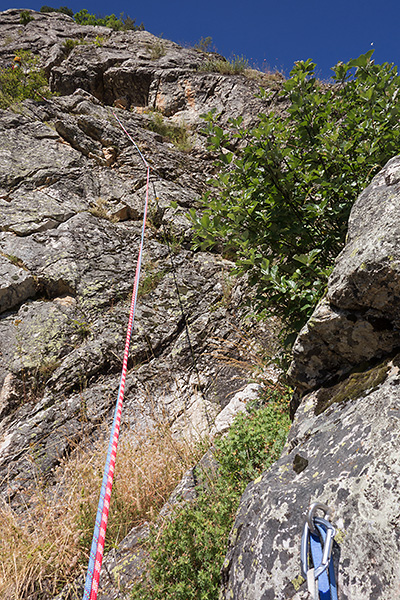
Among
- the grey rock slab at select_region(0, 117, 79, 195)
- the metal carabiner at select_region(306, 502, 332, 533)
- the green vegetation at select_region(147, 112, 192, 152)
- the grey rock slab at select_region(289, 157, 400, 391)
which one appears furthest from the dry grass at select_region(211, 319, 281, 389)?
the green vegetation at select_region(147, 112, 192, 152)

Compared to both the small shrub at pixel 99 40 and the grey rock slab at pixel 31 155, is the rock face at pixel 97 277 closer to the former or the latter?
the grey rock slab at pixel 31 155

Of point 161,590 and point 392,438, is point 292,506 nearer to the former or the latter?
point 392,438

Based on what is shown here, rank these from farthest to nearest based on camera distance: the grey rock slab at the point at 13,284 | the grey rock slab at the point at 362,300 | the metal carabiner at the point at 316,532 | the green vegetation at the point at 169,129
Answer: the green vegetation at the point at 169,129 < the grey rock slab at the point at 13,284 < the grey rock slab at the point at 362,300 < the metal carabiner at the point at 316,532

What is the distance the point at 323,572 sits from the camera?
1034mm

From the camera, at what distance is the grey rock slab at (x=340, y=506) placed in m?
1.03

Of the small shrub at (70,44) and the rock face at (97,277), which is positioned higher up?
the small shrub at (70,44)

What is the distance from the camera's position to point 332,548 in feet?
3.68

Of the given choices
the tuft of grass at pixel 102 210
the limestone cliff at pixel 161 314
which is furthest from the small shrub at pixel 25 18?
the tuft of grass at pixel 102 210

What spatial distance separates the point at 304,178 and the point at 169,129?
7963 mm

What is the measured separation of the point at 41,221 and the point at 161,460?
15.7 ft

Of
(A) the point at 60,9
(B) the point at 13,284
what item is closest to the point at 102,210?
(B) the point at 13,284

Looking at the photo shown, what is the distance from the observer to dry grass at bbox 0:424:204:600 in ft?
7.68

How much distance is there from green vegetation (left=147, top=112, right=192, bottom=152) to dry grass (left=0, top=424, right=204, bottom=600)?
27.0 ft

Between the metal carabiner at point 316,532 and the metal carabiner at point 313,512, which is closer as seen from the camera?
the metal carabiner at point 316,532
